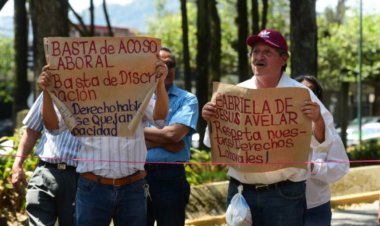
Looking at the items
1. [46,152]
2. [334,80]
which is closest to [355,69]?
[334,80]

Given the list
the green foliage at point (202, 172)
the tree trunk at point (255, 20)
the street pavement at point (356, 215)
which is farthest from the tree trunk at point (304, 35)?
the tree trunk at point (255, 20)

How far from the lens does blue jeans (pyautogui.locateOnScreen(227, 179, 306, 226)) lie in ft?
16.3

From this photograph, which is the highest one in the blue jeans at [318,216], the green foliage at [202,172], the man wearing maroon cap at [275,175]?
the man wearing maroon cap at [275,175]

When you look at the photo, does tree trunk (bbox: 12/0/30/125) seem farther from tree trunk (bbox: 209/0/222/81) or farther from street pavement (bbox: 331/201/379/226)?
street pavement (bbox: 331/201/379/226)

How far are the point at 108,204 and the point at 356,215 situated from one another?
7448 mm

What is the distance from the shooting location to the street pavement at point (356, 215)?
11180 millimetres

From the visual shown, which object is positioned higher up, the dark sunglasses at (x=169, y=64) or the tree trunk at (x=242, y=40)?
the dark sunglasses at (x=169, y=64)

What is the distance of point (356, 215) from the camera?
12.0 metres

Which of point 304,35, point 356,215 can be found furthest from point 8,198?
point 304,35

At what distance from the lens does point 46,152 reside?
19.5 feet

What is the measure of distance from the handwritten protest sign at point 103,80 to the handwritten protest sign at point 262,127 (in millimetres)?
481

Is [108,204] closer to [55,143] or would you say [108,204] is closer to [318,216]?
[55,143]

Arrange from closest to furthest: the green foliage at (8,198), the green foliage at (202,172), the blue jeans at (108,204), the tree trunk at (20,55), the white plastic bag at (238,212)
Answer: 1. the white plastic bag at (238,212)
2. the blue jeans at (108,204)
3. the green foliage at (8,198)
4. the green foliage at (202,172)
5. the tree trunk at (20,55)

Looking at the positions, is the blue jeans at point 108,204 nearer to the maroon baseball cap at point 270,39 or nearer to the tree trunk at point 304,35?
the maroon baseball cap at point 270,39
